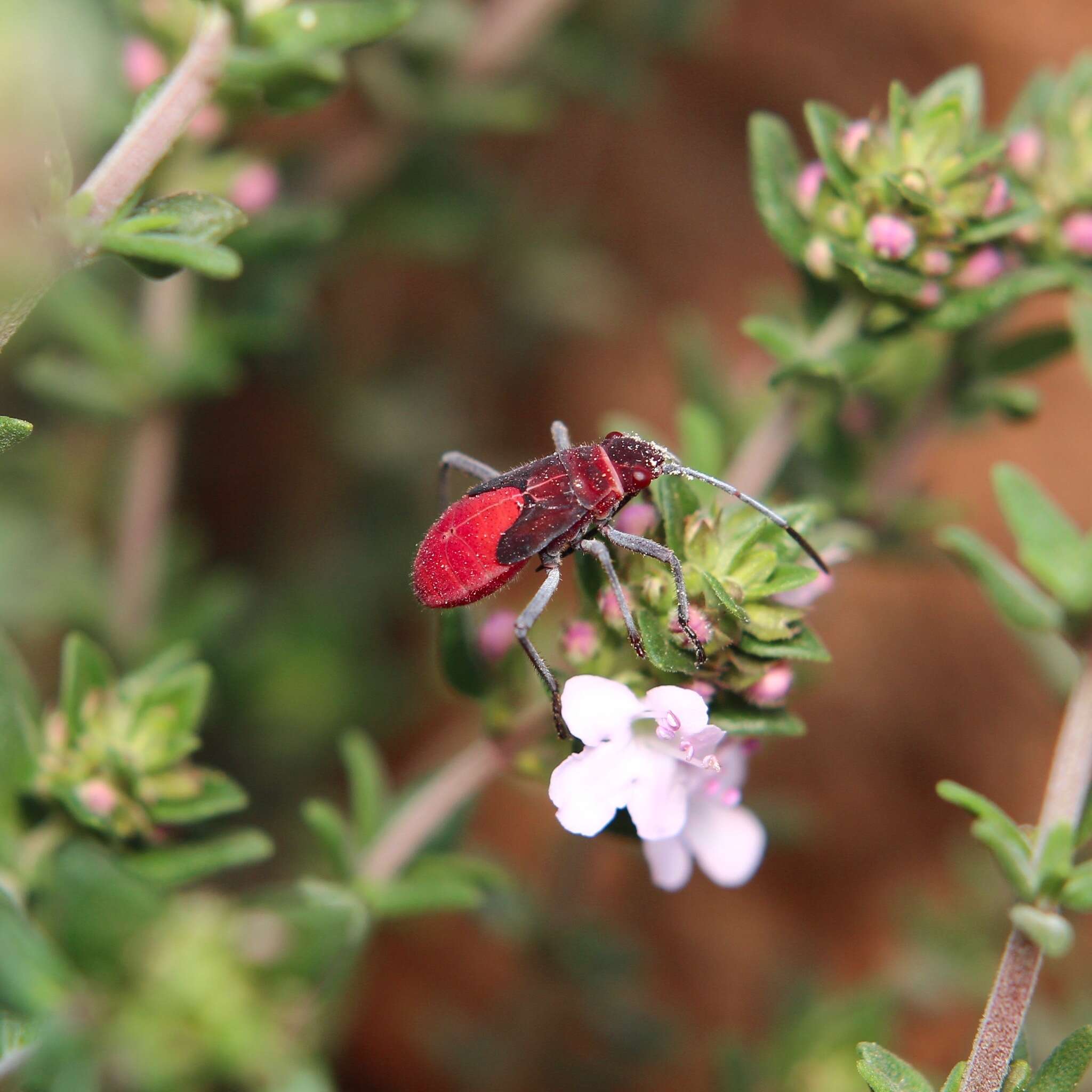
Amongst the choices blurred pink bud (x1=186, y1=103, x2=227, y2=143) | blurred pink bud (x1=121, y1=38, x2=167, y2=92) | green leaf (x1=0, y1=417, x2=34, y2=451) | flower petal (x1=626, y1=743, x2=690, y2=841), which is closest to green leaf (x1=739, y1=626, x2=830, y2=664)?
flower petal (x1=626, y1=743, x2=690, y2=841)

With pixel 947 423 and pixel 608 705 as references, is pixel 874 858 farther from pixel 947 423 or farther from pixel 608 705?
pixel 608 705

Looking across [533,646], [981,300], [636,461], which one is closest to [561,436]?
[636,461]

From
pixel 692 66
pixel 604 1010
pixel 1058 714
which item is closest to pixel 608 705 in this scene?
pixel 604 1010

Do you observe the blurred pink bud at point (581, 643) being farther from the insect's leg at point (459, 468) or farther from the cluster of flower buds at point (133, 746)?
the cluster of flower buds at point (133, 746)

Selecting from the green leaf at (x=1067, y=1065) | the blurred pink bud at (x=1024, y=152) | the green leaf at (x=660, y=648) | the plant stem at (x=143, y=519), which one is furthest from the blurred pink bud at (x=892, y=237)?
the plant stem at (x=143, y=519)

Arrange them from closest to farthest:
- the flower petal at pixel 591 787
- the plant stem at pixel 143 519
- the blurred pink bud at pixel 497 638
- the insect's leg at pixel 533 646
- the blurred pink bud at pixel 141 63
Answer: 1. the flower petal at pixel 591 787
2. the insect's leg at pixel 533 646
3. the blurred pink bud at pixel 497 638
4. the blurred pink bud at pixel 141 63
5. the plant stem at pixel 143 519

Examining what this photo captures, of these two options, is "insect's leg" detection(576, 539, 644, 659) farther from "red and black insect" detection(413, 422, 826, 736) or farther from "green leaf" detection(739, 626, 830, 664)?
"green leaf" detection(739, 626, 830, 664)

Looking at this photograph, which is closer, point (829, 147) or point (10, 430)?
point (10, 430)

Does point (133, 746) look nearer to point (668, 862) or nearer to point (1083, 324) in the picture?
point (668, 862)
